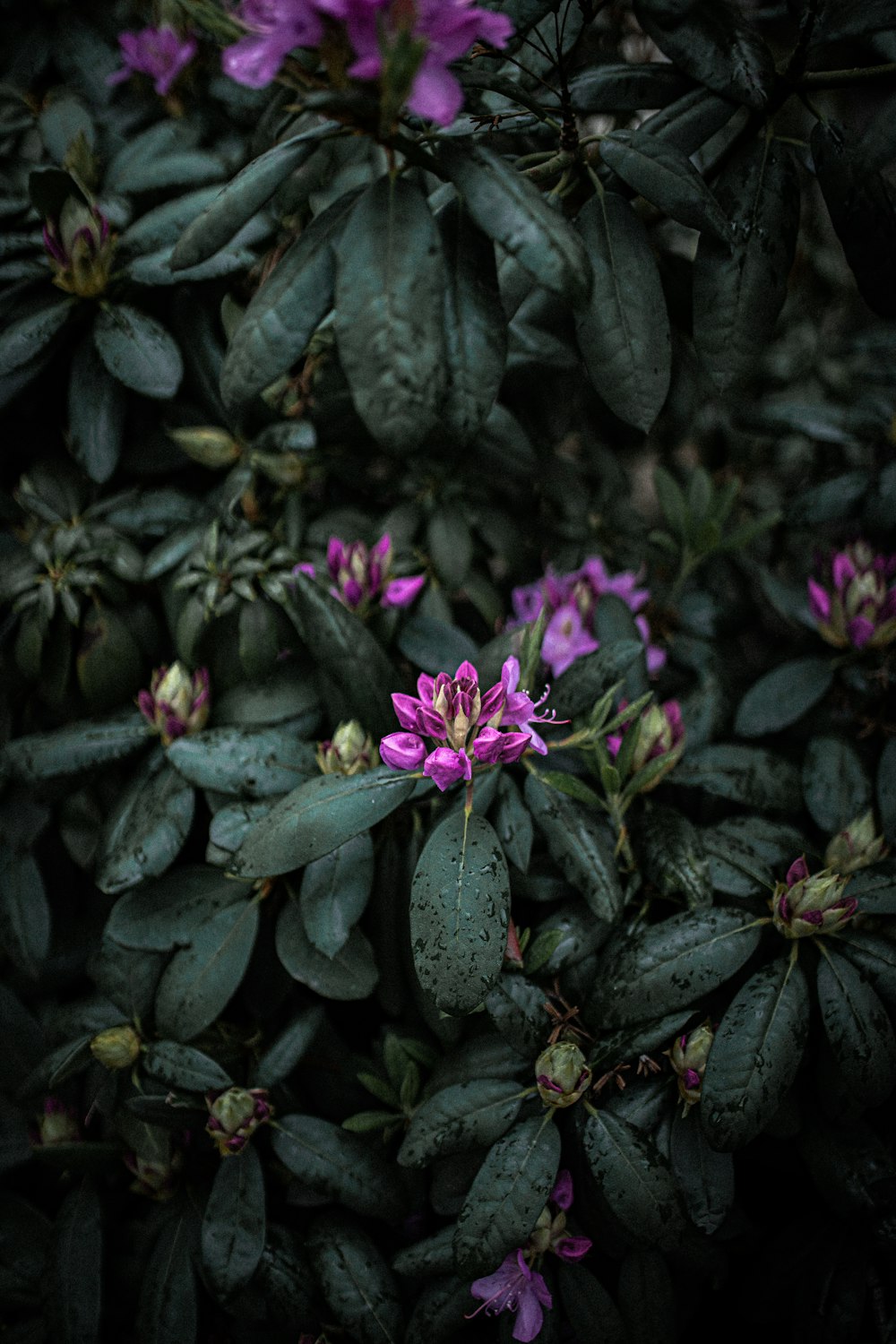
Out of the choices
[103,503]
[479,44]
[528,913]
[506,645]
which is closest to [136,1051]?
[528,913]

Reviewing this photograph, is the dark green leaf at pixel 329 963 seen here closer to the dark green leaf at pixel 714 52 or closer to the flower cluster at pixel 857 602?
the flower cluster at pixel 857 602

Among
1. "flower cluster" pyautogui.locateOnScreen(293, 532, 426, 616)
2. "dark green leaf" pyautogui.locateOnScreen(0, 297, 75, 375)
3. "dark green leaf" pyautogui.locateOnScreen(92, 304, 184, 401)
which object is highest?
"dark green leaf" pyautogui.locateOnScreen(0, 297, 75, 375)

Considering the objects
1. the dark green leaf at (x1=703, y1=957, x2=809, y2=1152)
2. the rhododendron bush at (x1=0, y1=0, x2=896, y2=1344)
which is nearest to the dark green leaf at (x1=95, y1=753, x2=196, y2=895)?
the rhododendron bush at (x1=0, y1=0, x2=896, y2=1344)

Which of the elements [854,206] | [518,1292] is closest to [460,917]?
[518,1292]

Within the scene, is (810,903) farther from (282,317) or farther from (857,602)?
(282,317)

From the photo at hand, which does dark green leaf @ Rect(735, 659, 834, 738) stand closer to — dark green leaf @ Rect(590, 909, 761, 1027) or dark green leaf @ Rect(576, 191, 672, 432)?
dark green leaf @ Rect(590, 909, 761, 1027)

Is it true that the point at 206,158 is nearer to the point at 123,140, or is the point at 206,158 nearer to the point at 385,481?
the point at 123,140
